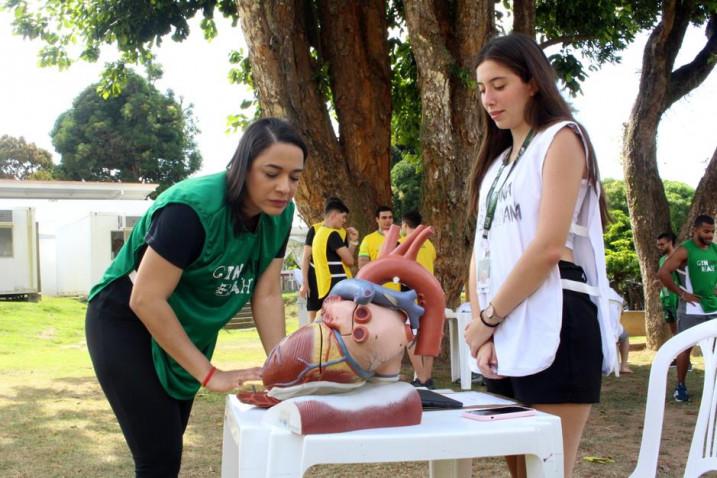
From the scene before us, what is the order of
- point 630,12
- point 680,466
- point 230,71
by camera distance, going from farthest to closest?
point 230,71 < point 630,12 < point 680,466

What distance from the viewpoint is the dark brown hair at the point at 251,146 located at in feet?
7.48

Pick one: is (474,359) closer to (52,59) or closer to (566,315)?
(566,315)

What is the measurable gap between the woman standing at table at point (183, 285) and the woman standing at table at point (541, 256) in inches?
24.4

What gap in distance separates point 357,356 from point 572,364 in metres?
0.60

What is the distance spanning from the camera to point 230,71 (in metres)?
11.8

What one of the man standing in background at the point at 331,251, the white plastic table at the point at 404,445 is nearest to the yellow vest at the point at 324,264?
the man standing in background at the point at 331,251

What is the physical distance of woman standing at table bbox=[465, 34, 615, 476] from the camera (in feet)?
6.86

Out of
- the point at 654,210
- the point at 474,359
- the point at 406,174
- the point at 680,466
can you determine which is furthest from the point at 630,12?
the point at 406,174

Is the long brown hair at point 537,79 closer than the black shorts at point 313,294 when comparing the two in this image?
Yes

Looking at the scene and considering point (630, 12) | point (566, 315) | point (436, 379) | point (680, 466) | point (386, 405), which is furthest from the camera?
point (630, 12)

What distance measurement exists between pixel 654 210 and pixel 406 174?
13.6 meters

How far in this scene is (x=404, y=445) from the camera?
1.76m

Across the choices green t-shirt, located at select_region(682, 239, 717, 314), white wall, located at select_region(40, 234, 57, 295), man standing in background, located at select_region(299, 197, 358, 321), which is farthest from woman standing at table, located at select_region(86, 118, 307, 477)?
white wall, located at select_region(40, 234, 57, 295)

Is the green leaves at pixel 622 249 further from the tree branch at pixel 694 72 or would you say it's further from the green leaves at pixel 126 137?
the green leaves at pixel 126 137
